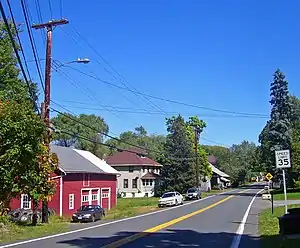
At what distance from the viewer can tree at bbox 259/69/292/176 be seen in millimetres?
68750

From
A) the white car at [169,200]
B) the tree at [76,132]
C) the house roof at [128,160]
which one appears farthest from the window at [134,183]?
the white car at [169,200]

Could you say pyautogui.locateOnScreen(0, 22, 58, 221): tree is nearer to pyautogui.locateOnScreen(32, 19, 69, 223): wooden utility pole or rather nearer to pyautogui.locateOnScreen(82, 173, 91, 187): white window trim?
pyautogui.locateOnScreen(32, 19, 69, 223): wooden utility pole

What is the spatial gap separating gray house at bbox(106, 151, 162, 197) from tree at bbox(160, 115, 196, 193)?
13.3 feet

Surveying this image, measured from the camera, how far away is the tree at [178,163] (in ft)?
271

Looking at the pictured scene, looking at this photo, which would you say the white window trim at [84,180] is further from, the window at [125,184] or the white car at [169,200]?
the window at [125,184]

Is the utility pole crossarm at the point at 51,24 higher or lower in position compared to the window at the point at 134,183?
higher

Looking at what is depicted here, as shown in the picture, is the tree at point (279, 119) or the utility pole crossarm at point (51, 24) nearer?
the utility pole crossarm at point (51, 24)

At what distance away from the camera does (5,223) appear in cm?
2303

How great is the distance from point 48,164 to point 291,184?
5159 centimetres

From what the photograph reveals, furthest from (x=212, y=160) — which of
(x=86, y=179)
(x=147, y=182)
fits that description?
(x=86, y=179)

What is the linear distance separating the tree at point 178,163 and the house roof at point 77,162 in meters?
28.8

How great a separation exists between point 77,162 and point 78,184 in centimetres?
397

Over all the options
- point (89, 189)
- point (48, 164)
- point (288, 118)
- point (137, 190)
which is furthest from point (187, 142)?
point (48, 164)

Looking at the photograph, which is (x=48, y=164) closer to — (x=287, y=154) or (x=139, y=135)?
(x=287, y=154)
